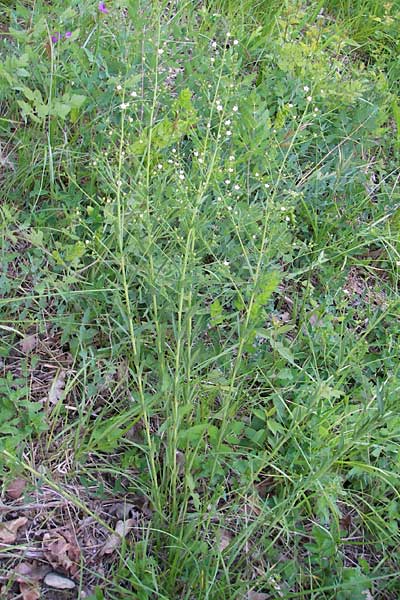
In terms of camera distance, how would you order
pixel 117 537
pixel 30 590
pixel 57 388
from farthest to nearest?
→ pixel 57 388, pixel 117 537, pixel 30 590

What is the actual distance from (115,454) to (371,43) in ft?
8.50

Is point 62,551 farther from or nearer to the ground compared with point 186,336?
nearer to the ground

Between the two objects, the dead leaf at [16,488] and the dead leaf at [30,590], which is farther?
the dead leaf at [16,488]

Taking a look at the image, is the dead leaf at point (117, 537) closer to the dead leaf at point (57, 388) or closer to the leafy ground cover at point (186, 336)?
the leafy ground cover at point (186, 336)

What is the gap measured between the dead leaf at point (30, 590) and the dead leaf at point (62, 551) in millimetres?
73

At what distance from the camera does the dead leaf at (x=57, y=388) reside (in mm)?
2154

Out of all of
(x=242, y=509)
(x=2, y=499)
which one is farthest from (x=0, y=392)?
(x=242, y=509)

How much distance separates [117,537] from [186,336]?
2.15 feet

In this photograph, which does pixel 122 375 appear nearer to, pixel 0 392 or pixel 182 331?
pixel 0 392

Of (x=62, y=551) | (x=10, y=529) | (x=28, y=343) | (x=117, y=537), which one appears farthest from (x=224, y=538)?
(x=28, y=343)

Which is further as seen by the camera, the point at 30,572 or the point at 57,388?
→ the point at 57,388

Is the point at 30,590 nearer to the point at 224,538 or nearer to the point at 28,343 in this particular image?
the point at 224,538

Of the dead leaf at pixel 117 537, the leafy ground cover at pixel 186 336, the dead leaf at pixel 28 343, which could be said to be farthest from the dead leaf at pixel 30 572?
the dead leaf at pixel 28 343

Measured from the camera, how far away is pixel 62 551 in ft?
6.20
